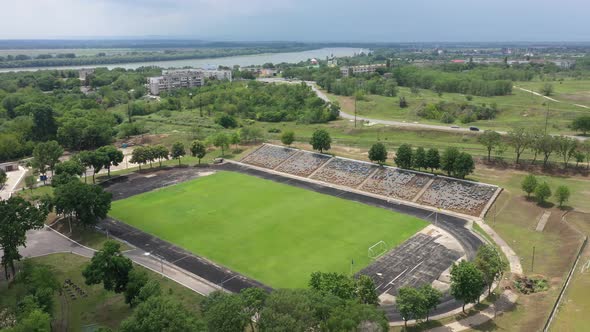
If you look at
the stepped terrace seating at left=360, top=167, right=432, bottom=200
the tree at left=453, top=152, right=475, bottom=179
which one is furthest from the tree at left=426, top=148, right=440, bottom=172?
the tree at left=453, top=152, right=475, bottom=179

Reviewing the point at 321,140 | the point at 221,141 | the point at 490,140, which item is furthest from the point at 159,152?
the point at 490,140

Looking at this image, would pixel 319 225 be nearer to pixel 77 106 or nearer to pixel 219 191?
pixel 219 191

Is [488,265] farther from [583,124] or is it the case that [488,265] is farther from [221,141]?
[583,124]

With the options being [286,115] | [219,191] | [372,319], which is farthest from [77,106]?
[372,319]

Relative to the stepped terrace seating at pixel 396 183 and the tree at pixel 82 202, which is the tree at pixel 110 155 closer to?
the tree at pixel 82 202

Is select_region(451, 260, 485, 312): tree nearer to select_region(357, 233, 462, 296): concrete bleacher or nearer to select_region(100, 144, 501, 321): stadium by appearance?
select_region(100, 144, 501, 321): stadium
